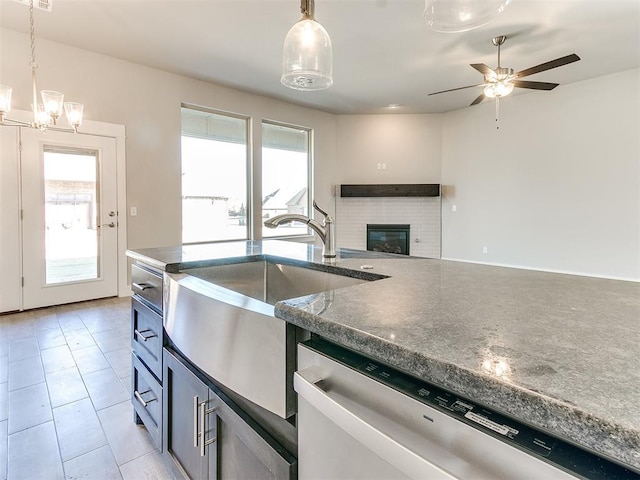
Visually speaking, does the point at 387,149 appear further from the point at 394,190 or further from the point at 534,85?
the point at 534,85

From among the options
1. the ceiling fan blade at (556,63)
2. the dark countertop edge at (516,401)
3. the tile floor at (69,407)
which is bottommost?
the tile floor at (69,407)

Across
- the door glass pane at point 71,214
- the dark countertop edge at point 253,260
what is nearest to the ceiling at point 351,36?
the door glass pane at point 71,214

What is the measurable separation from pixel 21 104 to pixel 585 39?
6314 mm

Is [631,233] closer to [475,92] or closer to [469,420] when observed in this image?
[475,92]

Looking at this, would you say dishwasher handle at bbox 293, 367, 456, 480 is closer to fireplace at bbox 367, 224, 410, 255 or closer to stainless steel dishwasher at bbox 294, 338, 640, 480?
stainless steel dishwasher at bbox 294, 338, 640, 480

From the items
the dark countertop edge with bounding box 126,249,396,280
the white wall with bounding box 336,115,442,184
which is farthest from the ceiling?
the dark countertop edge with bounding box 126,249,396,280

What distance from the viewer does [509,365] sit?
19.1 inches

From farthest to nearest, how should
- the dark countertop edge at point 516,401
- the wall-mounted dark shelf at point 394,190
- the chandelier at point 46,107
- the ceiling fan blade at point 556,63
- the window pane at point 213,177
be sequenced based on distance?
the wall-mounted dark shelf at point 394,190, the window pane at point 213,177, the ceiling fan blade at point 556,63, the chandelier at point 46,107, the dark countertop edge at point 516,401

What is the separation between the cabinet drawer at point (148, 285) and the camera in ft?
4.78

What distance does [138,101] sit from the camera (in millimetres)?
4473

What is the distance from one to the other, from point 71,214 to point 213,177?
197 cm

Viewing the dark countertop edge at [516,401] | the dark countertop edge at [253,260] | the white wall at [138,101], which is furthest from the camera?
the white wall at [138,101]

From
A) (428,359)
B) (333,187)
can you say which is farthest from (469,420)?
(333,187)

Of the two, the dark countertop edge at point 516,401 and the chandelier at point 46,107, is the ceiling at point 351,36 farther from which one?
the dark countertop edge at point 516,401
